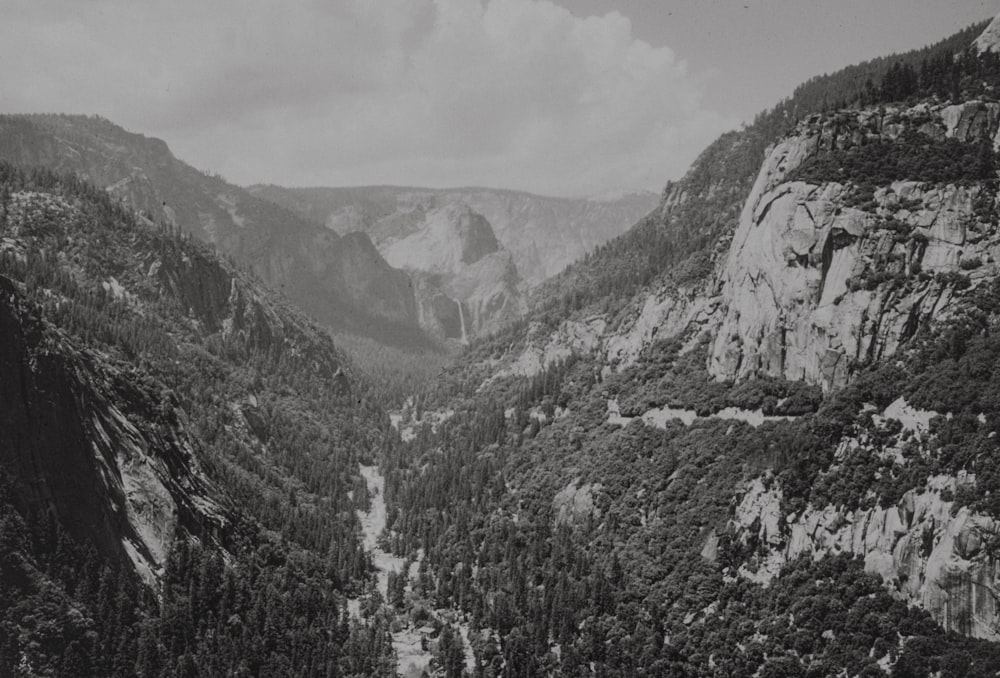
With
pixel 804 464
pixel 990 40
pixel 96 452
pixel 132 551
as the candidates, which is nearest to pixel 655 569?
pixel 804 464

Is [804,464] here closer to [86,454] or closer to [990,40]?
[86,454]

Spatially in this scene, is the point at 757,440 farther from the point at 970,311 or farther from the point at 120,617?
the point at 120,617

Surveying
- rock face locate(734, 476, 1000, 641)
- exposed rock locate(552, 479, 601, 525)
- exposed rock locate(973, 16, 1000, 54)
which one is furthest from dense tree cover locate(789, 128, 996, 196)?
exposed rock locate(552, 479, 601, 525)

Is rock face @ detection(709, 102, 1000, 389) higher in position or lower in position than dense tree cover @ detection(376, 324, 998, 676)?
higher

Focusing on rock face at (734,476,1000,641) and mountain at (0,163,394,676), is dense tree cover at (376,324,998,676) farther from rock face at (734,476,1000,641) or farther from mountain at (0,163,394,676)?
mountain at (0,163,394,676)

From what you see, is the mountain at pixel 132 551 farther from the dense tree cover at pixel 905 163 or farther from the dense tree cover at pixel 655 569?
the dense tree cover at pixel 905 163

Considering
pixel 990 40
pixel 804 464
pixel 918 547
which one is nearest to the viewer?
pixel 918 547
